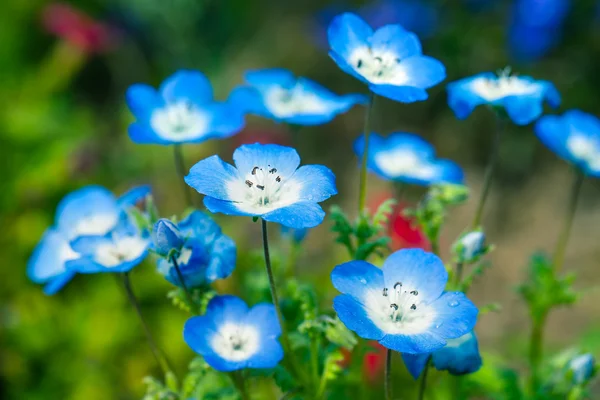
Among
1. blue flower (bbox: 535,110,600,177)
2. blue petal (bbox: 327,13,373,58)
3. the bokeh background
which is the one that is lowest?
the bokeh background

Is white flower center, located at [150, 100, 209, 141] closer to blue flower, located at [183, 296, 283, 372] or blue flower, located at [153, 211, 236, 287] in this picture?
blue flower, located at [153, 211, 236, 287]

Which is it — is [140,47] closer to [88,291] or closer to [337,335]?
[88,291]

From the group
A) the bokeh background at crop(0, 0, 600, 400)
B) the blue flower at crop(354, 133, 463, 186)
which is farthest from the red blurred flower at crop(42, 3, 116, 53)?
the blue flower at crop(354, 133, 463, 186)

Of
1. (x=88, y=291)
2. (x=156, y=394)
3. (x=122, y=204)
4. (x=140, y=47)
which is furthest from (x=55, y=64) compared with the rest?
(x=156, y=394)

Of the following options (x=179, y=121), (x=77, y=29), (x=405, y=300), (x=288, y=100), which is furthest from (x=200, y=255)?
(x=77, y=29)

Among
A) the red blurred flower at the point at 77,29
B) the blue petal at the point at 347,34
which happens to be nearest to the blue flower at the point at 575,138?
the blue petal at the point at 347,34

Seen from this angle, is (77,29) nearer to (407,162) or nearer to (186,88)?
(186,88)
